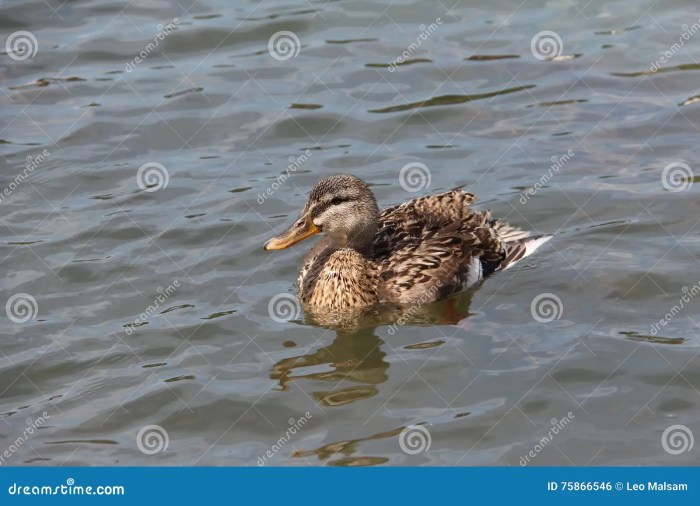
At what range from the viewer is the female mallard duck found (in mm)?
12188

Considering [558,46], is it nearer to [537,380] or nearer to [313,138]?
[313,138]

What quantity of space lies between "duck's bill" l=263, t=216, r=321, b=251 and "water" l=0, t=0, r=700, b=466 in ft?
1.91

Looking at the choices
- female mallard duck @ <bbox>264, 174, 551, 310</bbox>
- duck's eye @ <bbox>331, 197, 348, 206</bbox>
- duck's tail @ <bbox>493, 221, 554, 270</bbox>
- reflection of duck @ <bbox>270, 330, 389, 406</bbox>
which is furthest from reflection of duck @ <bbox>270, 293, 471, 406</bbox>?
duck's eye @ <bbox>331, 197, 348, 206</bbox>

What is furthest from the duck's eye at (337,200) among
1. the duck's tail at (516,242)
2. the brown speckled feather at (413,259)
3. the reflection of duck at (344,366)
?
the duck's tail at (516,242)

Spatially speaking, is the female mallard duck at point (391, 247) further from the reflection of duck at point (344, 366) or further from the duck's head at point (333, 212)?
the reflection of duck at point (344, 366)

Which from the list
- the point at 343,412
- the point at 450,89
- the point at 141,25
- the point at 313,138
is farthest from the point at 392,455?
the point at 141,25

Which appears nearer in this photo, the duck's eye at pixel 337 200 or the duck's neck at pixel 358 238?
the duck's eye at pixel 337 200

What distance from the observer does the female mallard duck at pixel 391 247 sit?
480 inches

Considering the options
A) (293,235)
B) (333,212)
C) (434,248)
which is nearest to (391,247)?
(434,248)

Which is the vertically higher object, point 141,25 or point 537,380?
point 141,25

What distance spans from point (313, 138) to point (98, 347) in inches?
184

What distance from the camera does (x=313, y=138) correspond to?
15094 mm

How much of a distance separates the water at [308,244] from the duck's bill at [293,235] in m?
0.58

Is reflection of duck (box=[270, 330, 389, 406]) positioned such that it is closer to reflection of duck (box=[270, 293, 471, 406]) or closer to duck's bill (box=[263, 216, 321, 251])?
reflection of duck (box=[270, 293, 471, 406])
